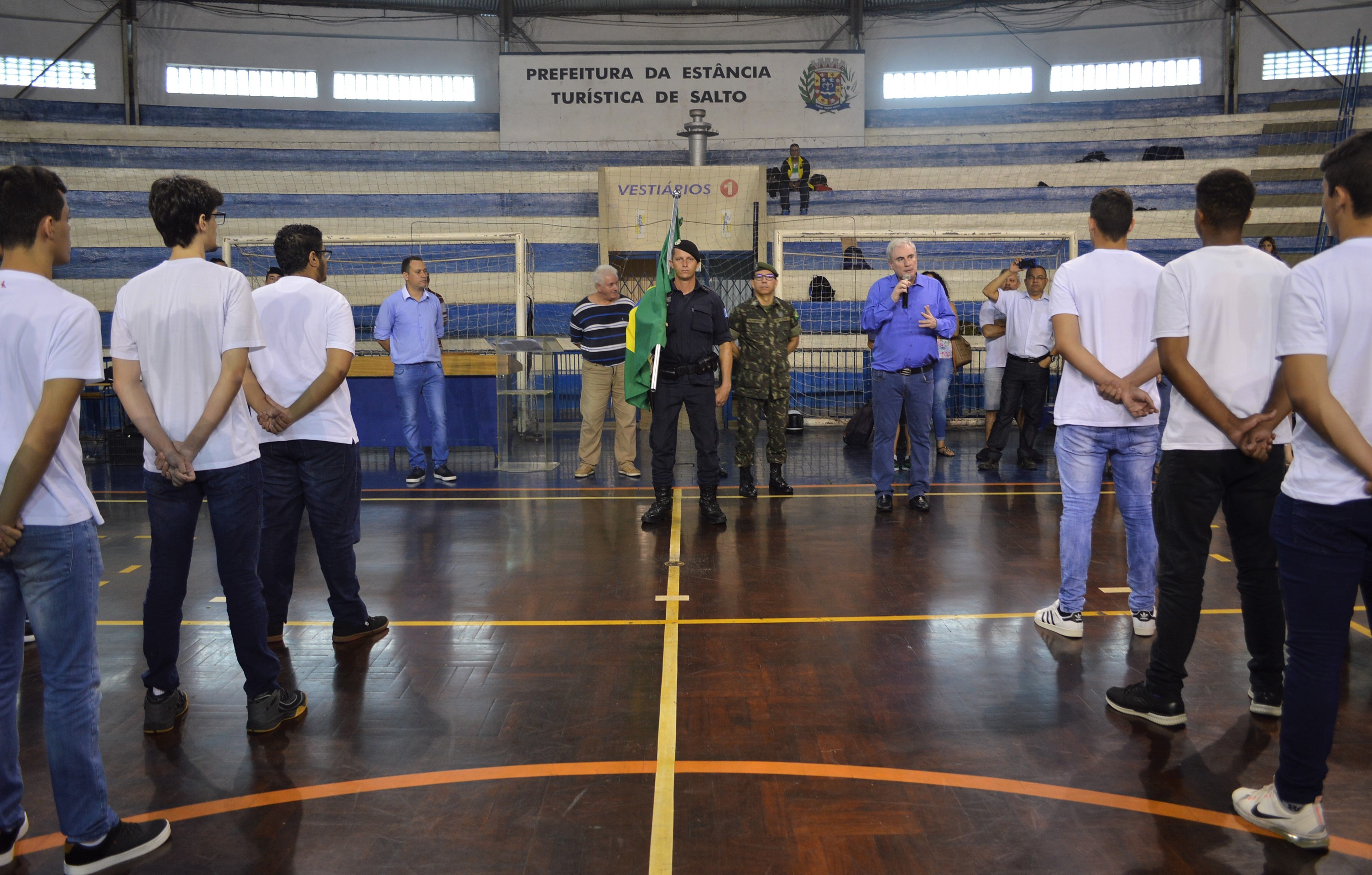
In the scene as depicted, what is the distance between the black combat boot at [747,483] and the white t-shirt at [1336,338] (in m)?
5.07

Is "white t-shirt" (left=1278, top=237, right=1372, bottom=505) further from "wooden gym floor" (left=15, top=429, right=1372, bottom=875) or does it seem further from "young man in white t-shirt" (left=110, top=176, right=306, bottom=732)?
"young man in white t-shirt" (left=110, top=176, right=306, bottom=732)

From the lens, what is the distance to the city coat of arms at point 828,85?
17.4 meters

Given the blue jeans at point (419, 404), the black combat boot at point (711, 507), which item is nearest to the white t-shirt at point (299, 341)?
the black combat boot at point (711, 507)

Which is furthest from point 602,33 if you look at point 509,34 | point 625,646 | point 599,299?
point 625,646

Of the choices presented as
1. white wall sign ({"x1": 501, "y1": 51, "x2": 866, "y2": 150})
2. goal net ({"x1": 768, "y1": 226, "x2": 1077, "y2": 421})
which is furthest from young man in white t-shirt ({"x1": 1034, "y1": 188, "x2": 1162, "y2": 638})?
white wall sign ({"x1": 501, "y1": 51, "x2": 866, "y2": 150})

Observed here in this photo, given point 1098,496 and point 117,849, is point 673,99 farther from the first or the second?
point 117,849

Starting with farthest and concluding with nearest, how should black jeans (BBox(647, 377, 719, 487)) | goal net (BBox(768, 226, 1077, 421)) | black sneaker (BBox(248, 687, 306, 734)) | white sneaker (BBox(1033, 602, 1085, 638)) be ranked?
goal net (BBox(768, 226, 1077, 421)) < black jeans (BBox(647, 377, 719, 487)) < white sneaker (BBox(1033, 602, 1085, 638)) < black sneaker (BBox(248, 687, 306, 734))

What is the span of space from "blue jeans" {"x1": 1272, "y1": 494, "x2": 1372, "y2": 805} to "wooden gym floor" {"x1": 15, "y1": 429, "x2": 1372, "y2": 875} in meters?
0.26

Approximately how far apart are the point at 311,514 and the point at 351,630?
1.83 ft

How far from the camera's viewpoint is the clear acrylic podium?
8.94 m

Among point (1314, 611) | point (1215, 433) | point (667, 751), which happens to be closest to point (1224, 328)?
point (1215, 433)

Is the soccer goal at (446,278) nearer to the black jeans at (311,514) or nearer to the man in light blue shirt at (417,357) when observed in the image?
the man in light blue shirt at (417,357)

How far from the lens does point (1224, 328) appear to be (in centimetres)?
316

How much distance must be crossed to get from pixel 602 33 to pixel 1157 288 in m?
18.2
